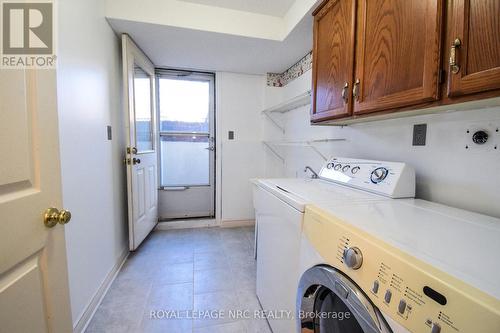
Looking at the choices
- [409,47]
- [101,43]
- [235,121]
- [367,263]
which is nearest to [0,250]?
[367,263]

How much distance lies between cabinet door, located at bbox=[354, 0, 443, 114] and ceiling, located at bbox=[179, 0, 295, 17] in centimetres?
90

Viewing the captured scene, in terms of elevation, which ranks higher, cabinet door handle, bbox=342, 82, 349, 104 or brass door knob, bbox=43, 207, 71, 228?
cabinet door handle, bbox=342, 82, 349, 104

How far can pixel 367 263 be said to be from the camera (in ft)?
1.93

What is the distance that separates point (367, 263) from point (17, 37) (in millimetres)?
1130

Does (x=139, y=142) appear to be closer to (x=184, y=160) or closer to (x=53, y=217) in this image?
(x=184, y=160)

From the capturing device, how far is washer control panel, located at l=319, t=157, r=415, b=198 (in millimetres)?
1073

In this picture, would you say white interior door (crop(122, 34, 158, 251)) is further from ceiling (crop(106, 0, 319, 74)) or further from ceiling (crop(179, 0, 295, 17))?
ceiling (crop(179, 0, 295, 17))

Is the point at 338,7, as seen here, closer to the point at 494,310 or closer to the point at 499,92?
the point at 499,92

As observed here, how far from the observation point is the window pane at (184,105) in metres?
2.94

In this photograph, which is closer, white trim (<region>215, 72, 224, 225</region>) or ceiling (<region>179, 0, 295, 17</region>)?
ceiling (<region>179, 0, 295, 17</region>)

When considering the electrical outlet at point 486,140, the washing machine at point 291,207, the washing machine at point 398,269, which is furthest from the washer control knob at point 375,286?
the electrical outlet at point 486,140

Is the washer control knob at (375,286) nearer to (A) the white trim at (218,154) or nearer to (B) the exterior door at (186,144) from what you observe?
(A) the white trim at (218,154)

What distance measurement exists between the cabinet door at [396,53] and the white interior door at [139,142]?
1.83m

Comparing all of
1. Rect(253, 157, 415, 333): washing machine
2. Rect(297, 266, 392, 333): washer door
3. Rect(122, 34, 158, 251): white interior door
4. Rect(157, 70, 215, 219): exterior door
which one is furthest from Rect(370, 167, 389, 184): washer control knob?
Rect(157, 70, 215, 219): exterior door
